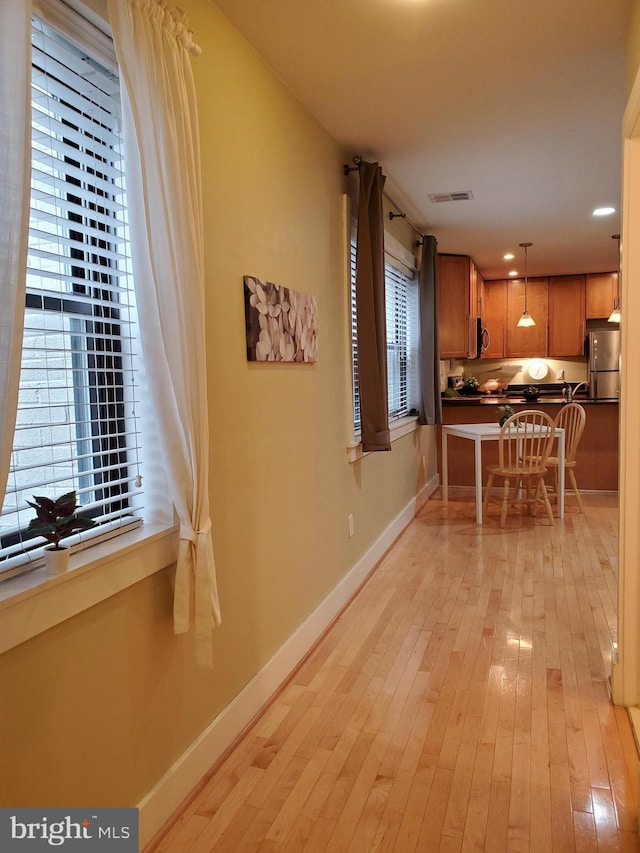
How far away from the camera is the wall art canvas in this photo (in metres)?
2.27

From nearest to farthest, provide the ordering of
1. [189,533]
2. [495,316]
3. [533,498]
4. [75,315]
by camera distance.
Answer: [75,315]
[189,533]
[533,498]
[495,316]

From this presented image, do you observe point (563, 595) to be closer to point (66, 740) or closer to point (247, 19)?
point (66, 740)

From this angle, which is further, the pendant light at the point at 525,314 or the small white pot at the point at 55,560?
the pendant light at the point at 525,314

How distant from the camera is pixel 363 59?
8.03 ft

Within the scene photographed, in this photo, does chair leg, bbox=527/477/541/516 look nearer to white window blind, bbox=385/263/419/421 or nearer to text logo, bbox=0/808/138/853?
white window blind, bbox=385/263/419/421

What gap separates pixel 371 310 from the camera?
3438 millimetres

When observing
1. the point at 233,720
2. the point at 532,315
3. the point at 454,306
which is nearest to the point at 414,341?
the point at 454,306

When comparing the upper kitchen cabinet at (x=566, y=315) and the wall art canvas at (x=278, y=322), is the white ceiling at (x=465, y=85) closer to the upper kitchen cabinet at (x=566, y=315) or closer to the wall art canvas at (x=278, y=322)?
the wall art canvas at (x=278, y=322)

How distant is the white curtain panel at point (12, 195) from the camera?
1.10 metres

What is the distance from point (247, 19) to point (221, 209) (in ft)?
2.25

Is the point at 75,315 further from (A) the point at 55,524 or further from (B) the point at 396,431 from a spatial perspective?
(B) the point at 396,431

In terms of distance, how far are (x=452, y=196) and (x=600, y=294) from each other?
4.51 m

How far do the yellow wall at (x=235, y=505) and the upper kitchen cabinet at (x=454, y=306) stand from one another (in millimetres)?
3331

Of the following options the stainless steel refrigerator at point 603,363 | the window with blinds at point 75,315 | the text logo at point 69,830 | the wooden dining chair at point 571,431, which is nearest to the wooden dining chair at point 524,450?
the wooden dining chair at point 571,431
